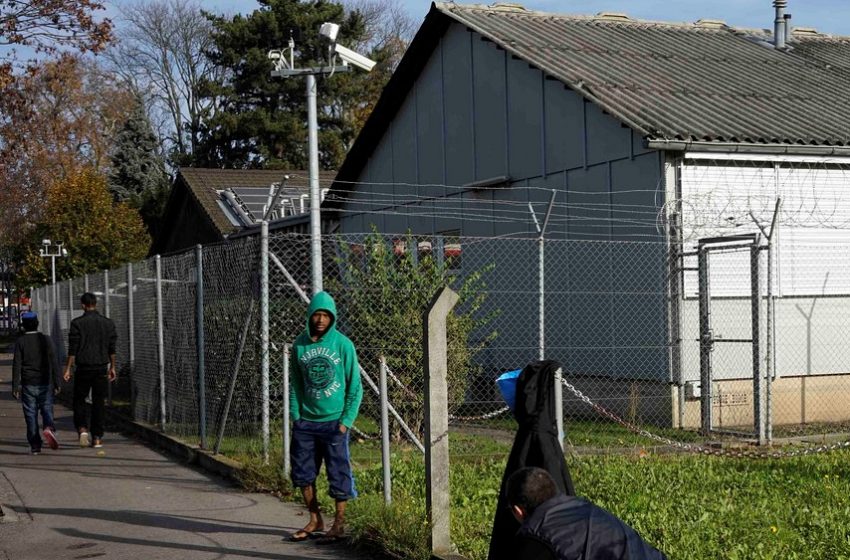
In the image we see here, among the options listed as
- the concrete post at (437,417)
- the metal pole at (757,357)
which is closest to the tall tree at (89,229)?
the metal pole at (757,357)

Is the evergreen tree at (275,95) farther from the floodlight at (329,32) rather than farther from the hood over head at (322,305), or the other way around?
the hood over head at (322,305)

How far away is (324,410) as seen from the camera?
338 inches

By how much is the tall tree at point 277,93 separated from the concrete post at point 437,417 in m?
43.5

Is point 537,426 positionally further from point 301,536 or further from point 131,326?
point 131,326

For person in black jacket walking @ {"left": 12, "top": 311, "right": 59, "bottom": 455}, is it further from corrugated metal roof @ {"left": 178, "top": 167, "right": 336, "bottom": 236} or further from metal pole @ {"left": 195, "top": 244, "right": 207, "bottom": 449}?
corrugated metal roof @ {"left": 178, "top": 167, "right": 336, "bottom": 236}

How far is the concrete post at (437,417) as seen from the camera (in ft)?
24.8

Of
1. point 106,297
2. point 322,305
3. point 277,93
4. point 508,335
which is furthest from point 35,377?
point 277,93

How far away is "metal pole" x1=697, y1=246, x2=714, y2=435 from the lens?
44.8 feet

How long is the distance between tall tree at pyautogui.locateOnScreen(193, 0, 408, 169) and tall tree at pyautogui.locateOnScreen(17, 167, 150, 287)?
5.93 m

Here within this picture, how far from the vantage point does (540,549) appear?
4.42 metres

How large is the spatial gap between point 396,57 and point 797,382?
42.6m

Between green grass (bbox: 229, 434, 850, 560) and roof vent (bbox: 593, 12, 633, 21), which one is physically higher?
roof vent (bbox: 593, 12, 633, 21)

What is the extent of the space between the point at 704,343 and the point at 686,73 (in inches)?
240

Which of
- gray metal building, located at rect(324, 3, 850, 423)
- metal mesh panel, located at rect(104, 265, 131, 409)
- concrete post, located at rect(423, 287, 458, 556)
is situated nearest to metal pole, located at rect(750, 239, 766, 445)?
gray metal building, located at rect(324, 3, 850, 423)
